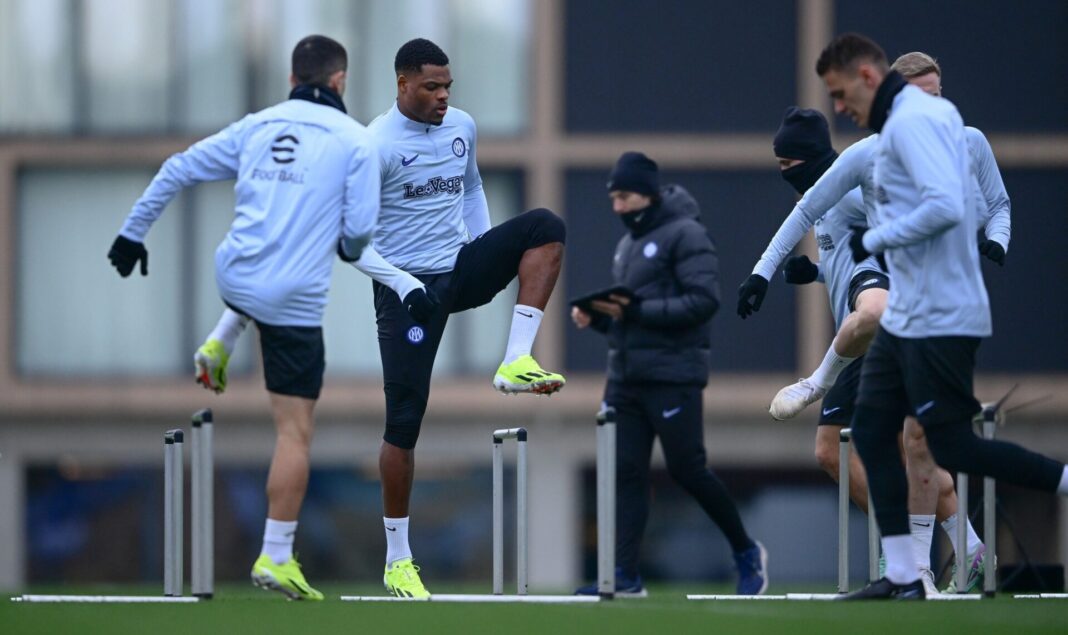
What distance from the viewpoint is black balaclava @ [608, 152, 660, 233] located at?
1064 centimetres

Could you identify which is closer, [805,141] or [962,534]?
[962,534]

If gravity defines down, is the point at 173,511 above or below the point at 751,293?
below

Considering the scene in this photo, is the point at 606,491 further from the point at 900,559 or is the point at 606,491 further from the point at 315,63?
the point at 315,63

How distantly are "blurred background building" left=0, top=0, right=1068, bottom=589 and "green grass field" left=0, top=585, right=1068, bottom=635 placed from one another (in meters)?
19.9

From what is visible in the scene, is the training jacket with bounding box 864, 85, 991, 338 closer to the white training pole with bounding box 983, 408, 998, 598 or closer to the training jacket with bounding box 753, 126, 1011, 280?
the training jacket with bounding box 753, 126, 1011, 280

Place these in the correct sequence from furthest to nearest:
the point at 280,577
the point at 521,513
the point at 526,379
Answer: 1. the point at 521,513
2. the point at 526,379
3. the point at 280,577

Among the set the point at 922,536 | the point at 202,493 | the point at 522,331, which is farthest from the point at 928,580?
the point at 202,493

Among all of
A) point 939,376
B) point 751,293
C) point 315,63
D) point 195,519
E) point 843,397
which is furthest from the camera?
point 843,397

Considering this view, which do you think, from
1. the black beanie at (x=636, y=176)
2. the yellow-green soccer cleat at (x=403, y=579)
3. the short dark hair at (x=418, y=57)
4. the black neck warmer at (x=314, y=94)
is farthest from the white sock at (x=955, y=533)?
the black neck warmer at (x=314, y=94)

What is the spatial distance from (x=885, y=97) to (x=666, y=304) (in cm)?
277

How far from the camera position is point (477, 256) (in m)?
9.68

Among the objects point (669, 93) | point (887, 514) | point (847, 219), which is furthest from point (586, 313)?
point (669, 93)

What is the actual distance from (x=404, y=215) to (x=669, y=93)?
1907 cm

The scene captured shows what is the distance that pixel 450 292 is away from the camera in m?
9.71
